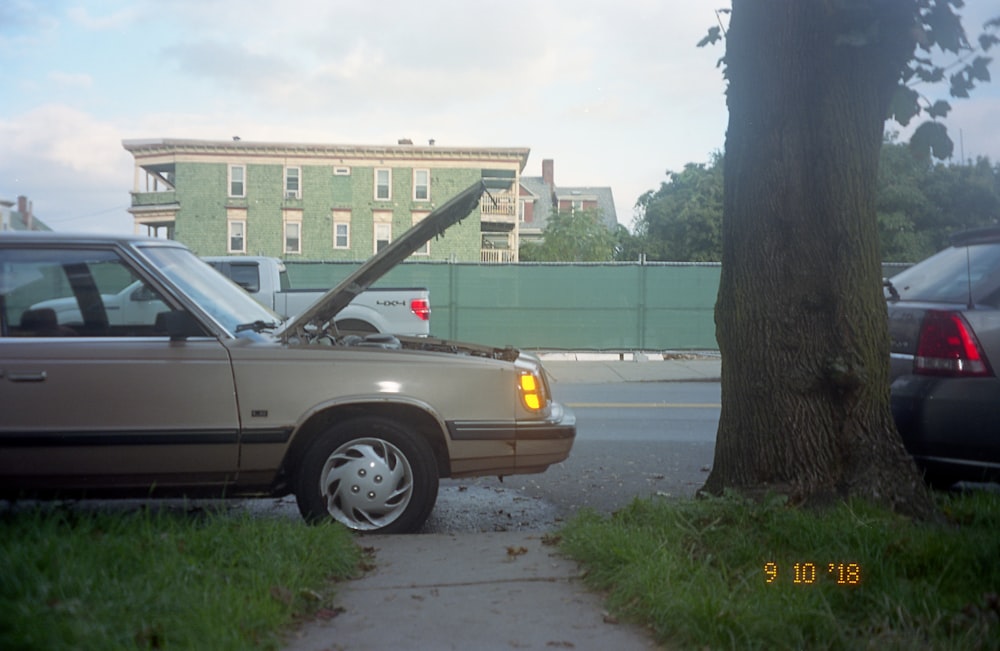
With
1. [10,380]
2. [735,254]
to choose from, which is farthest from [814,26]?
[10,380]

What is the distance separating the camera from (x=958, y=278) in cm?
595

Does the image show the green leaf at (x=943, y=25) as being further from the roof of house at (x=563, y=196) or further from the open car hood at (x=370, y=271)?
the roof of house at (x=563, y=196)

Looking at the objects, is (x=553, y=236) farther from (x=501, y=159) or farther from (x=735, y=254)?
(x=735, y=254)

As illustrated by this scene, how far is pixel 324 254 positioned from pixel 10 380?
39891mm

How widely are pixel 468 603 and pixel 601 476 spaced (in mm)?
3740

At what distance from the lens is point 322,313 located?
231 inches

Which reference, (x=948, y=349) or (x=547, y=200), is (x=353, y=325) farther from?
(x=547, y=200)

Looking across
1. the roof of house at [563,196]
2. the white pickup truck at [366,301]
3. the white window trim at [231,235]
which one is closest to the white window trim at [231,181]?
the white window trim at [231,235]

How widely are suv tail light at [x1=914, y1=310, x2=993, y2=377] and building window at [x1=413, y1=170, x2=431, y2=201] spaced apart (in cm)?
4009

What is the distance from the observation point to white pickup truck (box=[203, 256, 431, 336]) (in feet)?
46.0

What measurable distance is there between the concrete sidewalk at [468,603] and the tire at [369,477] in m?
0.17

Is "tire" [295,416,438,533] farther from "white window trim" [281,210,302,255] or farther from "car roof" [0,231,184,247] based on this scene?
"white window trim" [281,210,302,255]

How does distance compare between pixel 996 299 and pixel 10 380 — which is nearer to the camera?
pixel 10 380

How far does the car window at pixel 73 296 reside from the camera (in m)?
5.36
